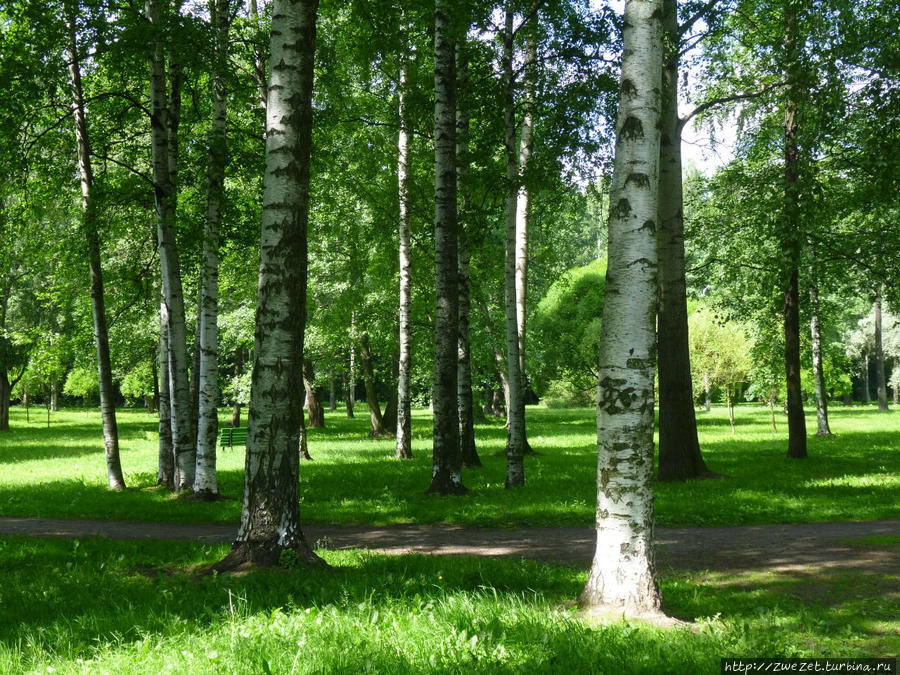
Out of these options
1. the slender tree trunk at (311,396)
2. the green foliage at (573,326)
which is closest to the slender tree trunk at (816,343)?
the green foliage at (573,326)

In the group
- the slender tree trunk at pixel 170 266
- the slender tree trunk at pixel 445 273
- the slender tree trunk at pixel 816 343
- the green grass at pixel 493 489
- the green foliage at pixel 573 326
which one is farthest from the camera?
the green foliage at pixel 573 326

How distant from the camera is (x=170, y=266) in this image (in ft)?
41.3

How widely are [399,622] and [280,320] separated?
10.7 ft

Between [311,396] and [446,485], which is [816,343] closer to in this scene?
[446,485]

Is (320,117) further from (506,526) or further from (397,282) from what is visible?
(397,282)

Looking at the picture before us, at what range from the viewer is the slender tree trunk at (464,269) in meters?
14.1

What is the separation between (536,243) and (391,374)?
28.7 feet

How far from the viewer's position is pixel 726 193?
17.3 m

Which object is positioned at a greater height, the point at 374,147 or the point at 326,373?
the point at 374,147

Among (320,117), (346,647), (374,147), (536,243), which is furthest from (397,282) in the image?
(346,647)

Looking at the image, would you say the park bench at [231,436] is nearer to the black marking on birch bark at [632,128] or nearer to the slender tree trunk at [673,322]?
the slender tree trunk at [673,322]

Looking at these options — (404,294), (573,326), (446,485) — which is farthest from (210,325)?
(573,326)

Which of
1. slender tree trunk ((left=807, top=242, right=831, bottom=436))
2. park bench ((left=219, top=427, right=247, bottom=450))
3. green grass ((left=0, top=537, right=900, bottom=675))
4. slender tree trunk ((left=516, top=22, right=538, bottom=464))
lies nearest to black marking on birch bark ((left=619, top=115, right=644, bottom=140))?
green grass ((left=0, top=537, right=900, bottom=675))

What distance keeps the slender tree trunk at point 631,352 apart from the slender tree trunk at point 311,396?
23.7 metres
